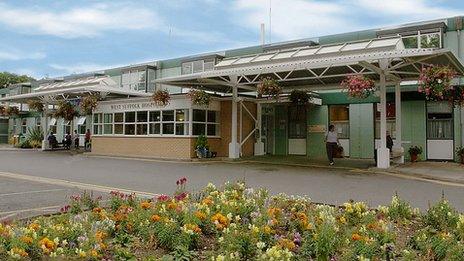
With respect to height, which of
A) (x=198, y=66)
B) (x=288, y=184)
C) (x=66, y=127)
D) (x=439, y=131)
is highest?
(x=198, y=66)

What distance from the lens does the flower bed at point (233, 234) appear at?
4.16m

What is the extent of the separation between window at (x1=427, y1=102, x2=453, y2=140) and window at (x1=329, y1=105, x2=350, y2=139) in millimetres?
4079

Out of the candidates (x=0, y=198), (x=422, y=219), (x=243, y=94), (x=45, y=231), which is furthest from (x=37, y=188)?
(x=243, y=94)

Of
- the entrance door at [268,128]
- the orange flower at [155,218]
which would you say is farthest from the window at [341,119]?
the orange flower at [155,218]

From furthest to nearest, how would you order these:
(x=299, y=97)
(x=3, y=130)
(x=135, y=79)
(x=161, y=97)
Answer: (x=3, y=130) < (x=135, y=79) < (x=299, y=97) < (x=161, y=97)

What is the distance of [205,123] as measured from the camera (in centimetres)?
2225

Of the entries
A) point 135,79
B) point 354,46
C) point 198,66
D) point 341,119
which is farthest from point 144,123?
point 135,79

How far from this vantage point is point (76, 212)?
6.05 meters

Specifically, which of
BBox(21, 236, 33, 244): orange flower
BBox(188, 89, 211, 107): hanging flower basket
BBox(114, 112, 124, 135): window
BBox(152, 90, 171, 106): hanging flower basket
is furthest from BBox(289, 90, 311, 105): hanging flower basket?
BBox(21, 236, 33, 244): orange flower

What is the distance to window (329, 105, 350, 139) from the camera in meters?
23.0

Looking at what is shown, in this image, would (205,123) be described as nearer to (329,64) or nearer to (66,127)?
(329,64)

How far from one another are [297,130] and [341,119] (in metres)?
2.62

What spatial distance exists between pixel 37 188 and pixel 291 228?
765 centimetres

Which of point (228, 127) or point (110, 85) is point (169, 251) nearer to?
point (228, 127)
